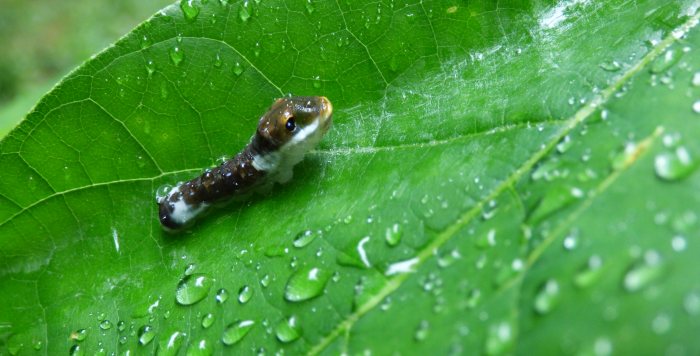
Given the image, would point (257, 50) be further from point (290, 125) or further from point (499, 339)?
point (499, 339)

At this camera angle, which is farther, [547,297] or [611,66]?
[611,66]

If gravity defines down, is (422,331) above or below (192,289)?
below

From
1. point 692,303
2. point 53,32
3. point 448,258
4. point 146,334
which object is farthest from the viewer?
point 53,32

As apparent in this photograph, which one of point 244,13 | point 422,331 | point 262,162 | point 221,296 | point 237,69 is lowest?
point 422,331

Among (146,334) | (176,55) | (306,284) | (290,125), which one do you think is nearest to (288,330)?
(306,284)

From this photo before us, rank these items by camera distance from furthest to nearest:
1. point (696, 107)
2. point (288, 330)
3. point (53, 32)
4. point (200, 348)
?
point (53, 32)
point (200, 348)
point (288, 330)
point (696, 107)

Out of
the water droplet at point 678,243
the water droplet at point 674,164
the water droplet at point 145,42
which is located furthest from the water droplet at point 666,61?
the water droplet at point 145,42

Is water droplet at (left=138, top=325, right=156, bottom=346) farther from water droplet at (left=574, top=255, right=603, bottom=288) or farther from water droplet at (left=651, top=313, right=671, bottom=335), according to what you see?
water droplet at (left=651, top=313, right=671, bottom=335)
